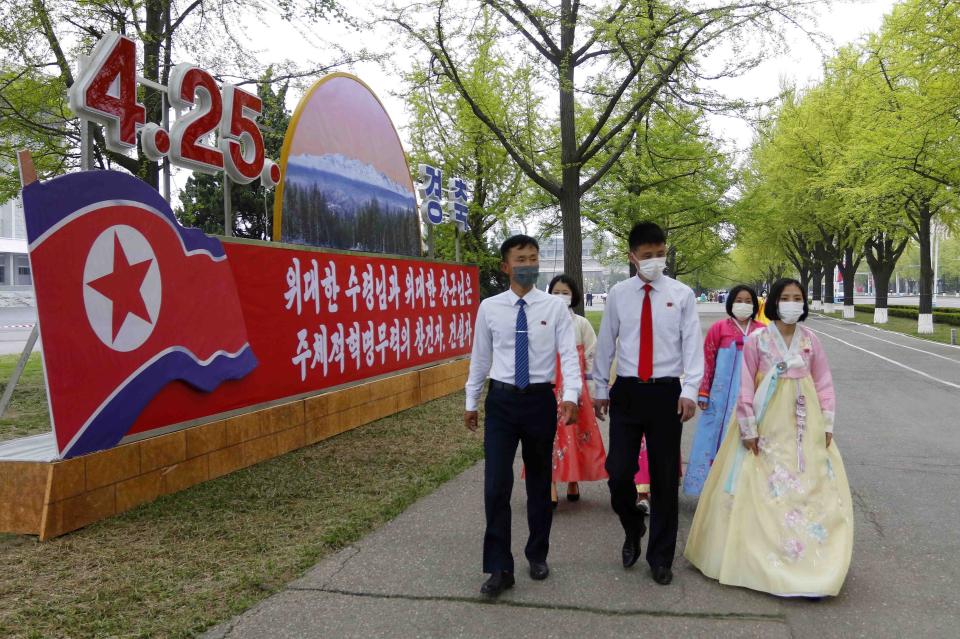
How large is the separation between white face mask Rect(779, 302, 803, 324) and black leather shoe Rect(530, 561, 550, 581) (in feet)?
6.34

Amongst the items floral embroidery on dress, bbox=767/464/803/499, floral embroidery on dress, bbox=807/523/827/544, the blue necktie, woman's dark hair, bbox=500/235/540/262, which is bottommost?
floral embroidery on dress, bbox=807/523/827/544

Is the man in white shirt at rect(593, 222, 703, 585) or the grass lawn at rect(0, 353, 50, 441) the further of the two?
the grass lawn at rect(0, 353, 50, 441)

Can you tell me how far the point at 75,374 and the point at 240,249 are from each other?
7.67ft

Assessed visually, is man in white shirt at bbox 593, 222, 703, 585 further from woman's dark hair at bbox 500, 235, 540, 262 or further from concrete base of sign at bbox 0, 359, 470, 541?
concrete base of sign at bbox 0, 359, 470, 541

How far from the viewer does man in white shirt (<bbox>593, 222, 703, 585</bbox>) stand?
13.6 ft

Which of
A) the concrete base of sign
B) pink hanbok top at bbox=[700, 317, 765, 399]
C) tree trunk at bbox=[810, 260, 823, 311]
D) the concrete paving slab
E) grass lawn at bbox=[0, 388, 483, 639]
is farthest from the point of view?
tree trunk at bbox=[810, 260, 823, 311]

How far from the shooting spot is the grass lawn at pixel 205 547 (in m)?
3.72

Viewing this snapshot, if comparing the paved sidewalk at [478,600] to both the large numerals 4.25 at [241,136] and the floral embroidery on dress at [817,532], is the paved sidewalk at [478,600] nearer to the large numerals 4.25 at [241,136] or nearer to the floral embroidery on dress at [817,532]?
the floral embroidery on dress at [817,532]

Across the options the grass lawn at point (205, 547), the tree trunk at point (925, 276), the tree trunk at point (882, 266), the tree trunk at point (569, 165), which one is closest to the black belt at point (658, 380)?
the grass lawn at point (205, 547)

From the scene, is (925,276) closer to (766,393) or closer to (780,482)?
(766,393)

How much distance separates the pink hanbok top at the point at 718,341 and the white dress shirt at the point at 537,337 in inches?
74.9

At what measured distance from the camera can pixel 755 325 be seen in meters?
5.84

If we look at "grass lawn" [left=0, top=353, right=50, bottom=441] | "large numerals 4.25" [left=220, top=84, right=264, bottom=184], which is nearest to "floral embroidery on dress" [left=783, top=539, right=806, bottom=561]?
"large numerals 4.25" [left=220, top=84, right=264, bottom=184]

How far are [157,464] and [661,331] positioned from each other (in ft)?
13.2
